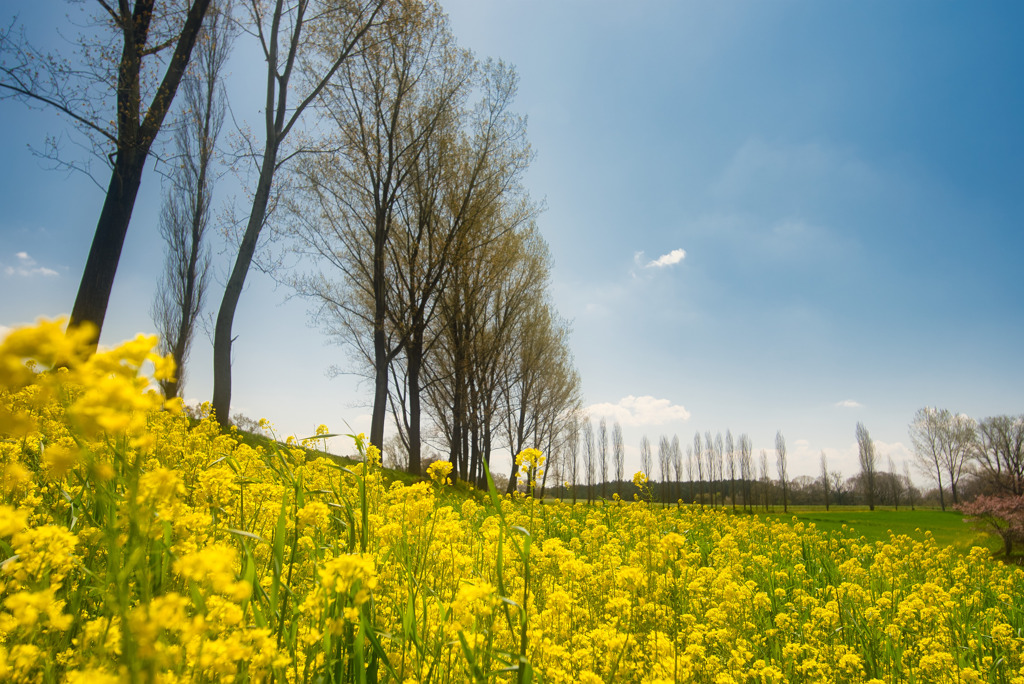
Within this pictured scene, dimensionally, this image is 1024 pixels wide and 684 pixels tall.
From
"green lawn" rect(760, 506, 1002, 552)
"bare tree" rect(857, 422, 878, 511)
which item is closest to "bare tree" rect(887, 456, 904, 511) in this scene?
"bare tree" rect(857, 422, 878, 511)

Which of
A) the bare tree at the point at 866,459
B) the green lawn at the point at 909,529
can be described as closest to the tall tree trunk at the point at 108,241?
the green lawn at the point at 909,529

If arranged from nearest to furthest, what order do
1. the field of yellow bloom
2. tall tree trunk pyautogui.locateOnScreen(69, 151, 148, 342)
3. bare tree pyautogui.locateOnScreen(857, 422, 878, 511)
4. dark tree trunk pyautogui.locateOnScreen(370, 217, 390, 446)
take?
1. the field of yellow bloom
2. tall tree trunk pyautogui.locateOnScreen(69, 151, 148, 342)
3. dark tree trunk pyautogui.locateOnScreen(370, 217, 390, 446)
4. bare tree pyautogui.locateOnScreen(857, 422, 878, 511)

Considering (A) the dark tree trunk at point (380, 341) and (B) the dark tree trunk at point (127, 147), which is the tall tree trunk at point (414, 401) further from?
(B) the dark tree trunk at point (127, 147)

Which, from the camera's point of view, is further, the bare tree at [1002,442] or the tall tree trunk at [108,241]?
the bare tree at [1002,442]

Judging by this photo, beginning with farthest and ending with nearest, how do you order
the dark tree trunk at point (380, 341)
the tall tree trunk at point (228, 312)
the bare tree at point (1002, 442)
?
the bare tree at point (1002, 442) → the dark tree trunk at point (380, 341) → the tall tree trunk at point (228, 312)

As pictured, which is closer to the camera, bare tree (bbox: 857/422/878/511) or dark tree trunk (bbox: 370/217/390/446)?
dark tree trunk (bbox: 370/217/390/446)

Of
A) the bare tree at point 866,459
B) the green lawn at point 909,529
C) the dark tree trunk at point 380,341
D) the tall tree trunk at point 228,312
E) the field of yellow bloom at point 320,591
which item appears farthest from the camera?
the bare tree at point 866,459

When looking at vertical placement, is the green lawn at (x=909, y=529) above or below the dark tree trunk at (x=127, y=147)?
below

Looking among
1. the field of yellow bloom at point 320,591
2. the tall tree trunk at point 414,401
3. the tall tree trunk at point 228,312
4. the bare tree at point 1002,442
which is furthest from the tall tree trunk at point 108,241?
the bare tree at point 1002,442

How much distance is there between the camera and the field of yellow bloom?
0.84 m

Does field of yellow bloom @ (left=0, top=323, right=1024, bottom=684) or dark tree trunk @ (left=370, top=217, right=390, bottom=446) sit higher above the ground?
dark tree trunk @ (left=370, top=217, right=390, bottom=446)

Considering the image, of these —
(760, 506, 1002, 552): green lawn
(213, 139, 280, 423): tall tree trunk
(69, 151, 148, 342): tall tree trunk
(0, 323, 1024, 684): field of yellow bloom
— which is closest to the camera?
(0, 323, 1024, 684): field of yellow bloom

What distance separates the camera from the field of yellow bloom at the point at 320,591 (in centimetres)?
84

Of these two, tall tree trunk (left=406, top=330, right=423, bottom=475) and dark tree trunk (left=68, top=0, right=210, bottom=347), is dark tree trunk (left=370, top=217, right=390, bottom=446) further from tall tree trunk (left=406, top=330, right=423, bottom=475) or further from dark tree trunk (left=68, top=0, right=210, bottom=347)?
dark tree trunk (left=68, top=0, right=210, bottom=347)
